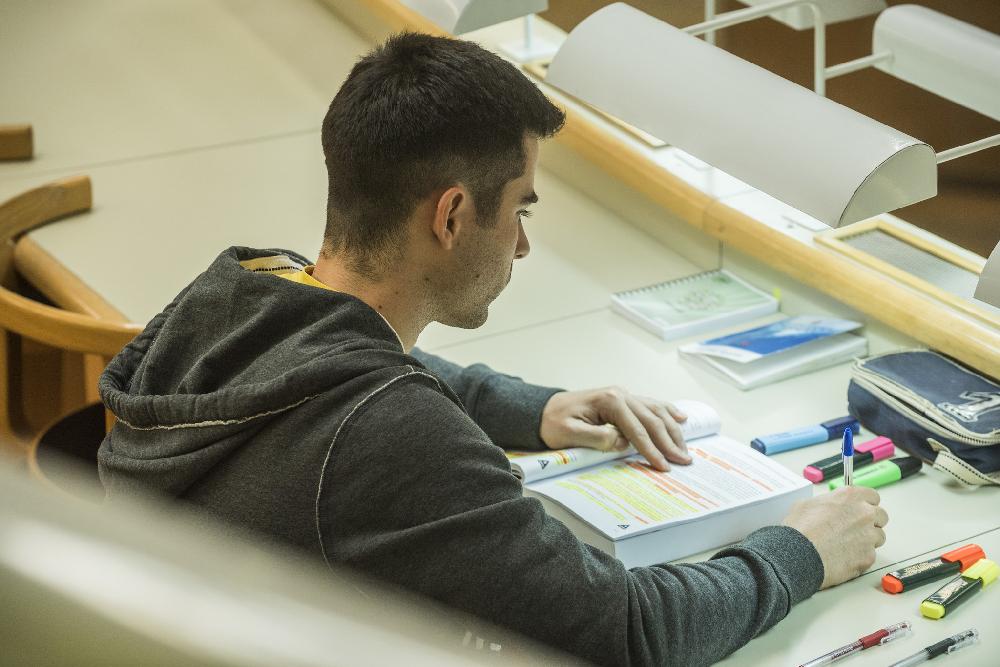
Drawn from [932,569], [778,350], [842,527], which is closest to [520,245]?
[842,527]

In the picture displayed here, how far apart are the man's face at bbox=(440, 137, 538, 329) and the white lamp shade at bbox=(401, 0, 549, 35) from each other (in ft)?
2.28

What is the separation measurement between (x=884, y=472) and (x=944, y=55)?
66 centimetres

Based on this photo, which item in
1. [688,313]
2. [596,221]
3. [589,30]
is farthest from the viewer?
[596,221]

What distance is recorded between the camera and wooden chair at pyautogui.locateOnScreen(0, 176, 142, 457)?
1.70 metres

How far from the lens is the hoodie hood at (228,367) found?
1.06 metres

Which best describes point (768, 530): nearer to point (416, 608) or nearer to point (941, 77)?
point (941, 77)

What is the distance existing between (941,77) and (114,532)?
1945mm

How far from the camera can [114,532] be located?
0.27 ft

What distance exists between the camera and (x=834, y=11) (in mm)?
1989

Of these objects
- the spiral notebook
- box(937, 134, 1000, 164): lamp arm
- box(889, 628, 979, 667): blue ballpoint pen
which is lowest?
the spiral notebook

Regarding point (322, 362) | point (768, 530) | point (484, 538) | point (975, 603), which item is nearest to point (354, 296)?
point (322, 362)

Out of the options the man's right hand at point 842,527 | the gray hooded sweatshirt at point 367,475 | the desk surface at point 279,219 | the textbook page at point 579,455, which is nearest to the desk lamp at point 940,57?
the desk surface at point 279,219

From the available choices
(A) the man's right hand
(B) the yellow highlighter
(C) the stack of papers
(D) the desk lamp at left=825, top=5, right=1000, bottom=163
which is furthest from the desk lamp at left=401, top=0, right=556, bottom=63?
(B) the yellow highlighter

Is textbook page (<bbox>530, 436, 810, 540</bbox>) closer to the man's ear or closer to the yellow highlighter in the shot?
the yellow highlighter
